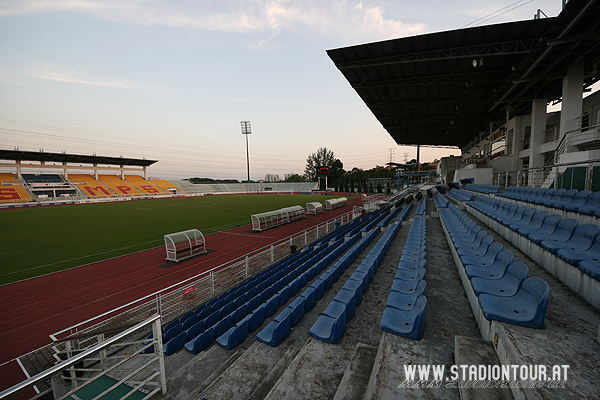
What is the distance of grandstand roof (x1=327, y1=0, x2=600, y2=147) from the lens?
9.73 meters

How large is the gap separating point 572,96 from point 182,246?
71.1 ft

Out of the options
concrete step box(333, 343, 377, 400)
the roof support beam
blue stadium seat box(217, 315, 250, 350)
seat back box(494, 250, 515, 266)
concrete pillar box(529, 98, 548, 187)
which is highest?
the roof support beam

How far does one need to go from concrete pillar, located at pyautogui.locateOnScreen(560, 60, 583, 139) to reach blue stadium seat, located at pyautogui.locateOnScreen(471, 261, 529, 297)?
15.1 meters

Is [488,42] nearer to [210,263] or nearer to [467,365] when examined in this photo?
[467,365]

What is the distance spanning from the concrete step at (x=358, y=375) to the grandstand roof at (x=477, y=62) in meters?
12.8

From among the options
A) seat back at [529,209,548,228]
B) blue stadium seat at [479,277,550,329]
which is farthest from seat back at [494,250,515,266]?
seat back at [529,209,548,228]

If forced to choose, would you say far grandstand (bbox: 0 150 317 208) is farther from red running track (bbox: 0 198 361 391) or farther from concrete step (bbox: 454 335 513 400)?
concrete step (bbox: 454 335 513 400)

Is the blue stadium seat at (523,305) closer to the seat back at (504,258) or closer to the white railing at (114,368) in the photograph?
the seat back at (504,258)

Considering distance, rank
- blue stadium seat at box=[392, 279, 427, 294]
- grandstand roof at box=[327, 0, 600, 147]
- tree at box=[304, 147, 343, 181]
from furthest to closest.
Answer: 1. tree at box=[304, 147, 343, 181]
2. grandstand roof at box=[327, 0, 600, 147]
3. blue stadium seat at box=[392, 279, 427, 294]

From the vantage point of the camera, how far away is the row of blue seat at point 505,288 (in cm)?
233

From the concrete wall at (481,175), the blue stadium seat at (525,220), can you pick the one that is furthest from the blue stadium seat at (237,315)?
the concrete wall at (481,175)

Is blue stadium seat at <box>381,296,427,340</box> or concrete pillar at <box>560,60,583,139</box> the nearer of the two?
blue stadium seat at <box>381,296,427,340</box>

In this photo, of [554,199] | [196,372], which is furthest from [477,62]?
[196,372]

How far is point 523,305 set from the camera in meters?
2.54
